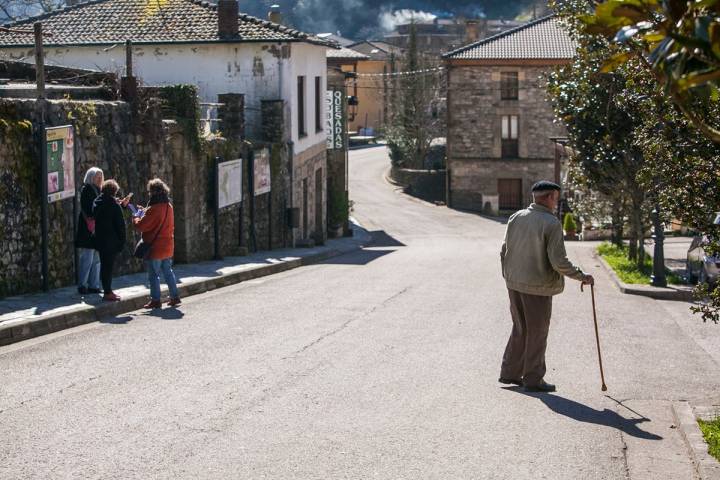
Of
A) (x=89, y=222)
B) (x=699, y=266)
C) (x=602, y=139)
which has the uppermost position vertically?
(x=602, y=139)

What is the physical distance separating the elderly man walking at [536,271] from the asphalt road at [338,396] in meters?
0.30

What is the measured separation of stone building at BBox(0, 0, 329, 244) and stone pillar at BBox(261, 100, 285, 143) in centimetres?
3

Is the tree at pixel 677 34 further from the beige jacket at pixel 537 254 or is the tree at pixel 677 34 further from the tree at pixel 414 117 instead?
the tree at pixel 414 117

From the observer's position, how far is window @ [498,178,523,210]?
199 ft

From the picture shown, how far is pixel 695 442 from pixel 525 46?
5407 centimetres

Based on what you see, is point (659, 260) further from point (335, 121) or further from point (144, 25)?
point (335, 121)

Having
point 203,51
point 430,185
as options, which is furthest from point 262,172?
point 430,185

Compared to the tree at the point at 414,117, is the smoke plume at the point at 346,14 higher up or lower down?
higher up

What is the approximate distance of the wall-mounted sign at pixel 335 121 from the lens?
3881cm

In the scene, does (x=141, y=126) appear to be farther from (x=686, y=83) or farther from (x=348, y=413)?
(x=686, y=83)

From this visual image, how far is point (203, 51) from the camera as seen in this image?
3066cm

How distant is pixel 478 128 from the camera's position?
60.4m

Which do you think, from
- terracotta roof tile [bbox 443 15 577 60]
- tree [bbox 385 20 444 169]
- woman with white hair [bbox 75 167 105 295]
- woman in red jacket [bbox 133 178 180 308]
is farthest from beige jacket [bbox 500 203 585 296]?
tree [bbox 385 20 444 169]

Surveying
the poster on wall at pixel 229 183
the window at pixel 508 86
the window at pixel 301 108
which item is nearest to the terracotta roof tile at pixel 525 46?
the window at pixel 508 86
